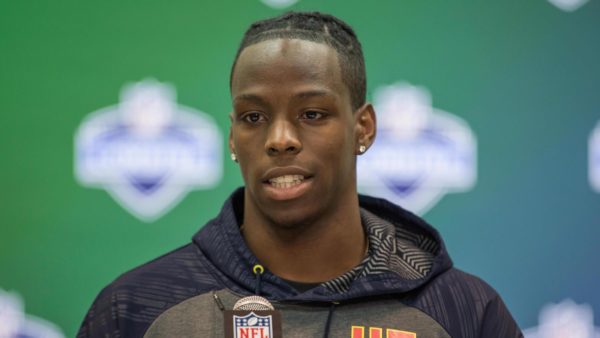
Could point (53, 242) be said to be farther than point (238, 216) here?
Yes

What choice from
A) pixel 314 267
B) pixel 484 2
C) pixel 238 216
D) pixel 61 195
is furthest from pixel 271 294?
pixel 484 2

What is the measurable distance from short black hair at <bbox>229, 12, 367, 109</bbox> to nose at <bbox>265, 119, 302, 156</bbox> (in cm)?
16

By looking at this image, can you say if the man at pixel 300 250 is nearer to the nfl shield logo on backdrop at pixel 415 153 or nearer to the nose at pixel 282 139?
the nose at pixel 282 139

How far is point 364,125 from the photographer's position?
5.06ft

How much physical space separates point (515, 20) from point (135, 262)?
115 cm

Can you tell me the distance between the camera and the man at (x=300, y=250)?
140 centimetres

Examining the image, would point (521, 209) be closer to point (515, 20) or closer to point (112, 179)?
point (515, 20)

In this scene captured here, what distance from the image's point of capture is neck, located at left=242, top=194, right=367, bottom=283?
148cm

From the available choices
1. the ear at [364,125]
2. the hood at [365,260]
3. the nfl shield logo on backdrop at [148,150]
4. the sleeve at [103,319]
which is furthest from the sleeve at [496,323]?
the nfl shield logo on backdrop at [148,150]

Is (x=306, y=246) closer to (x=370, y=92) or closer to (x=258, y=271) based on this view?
(x=258, y=271)

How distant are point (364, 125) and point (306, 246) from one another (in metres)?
0.25

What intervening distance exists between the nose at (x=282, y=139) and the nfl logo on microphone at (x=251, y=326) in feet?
0.88

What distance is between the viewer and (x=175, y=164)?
6.92 feet

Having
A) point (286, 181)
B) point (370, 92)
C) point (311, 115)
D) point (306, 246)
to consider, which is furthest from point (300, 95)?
point (370, 92)
